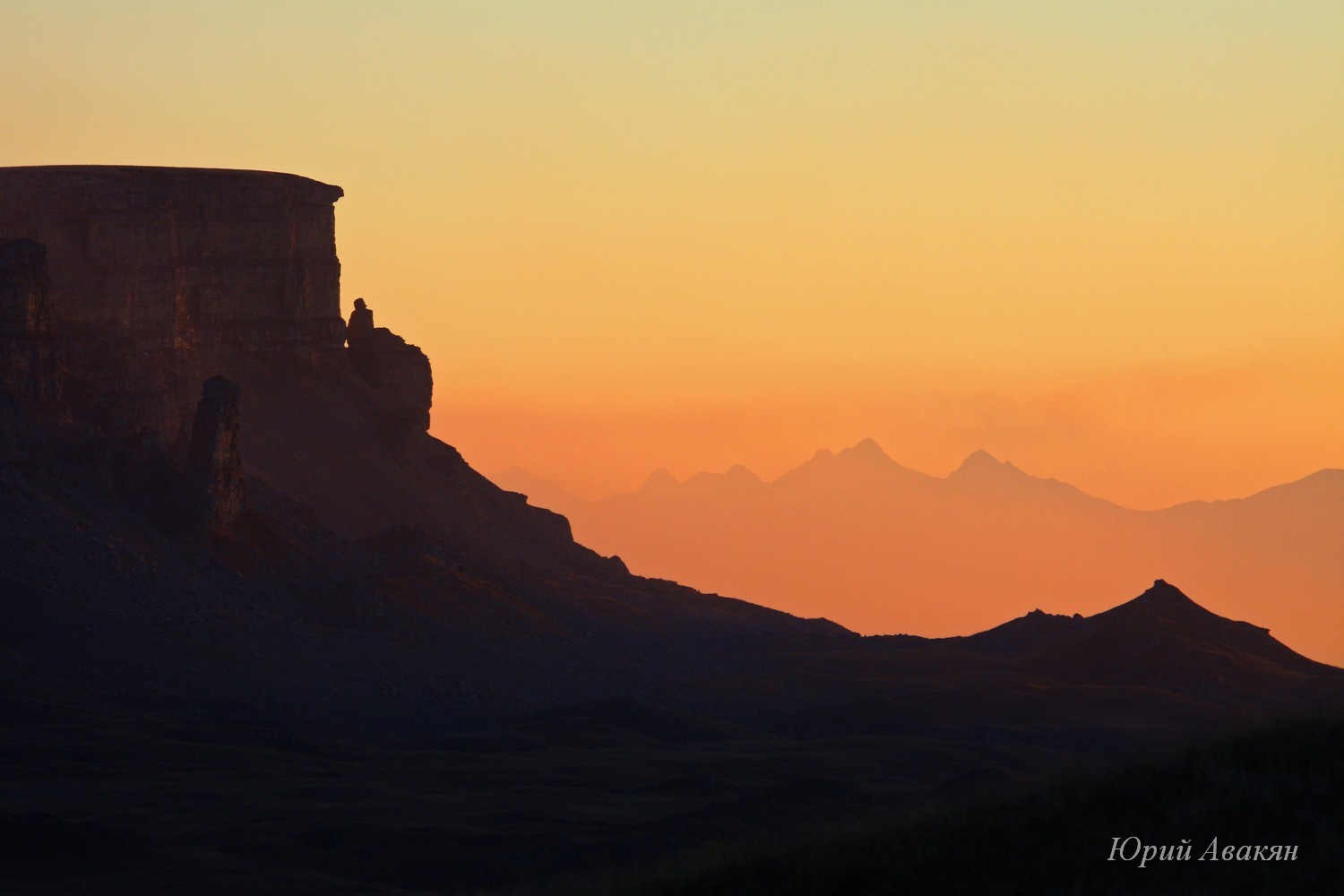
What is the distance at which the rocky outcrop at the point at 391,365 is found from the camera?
466ft

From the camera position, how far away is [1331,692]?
93188 mm

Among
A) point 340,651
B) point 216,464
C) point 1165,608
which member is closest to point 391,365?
point 216,464

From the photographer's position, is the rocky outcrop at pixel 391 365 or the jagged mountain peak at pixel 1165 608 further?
the rocky outcrop at pixel 391 365

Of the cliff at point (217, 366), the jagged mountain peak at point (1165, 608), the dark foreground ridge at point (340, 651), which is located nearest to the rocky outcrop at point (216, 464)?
the cliff at point (217, 366)

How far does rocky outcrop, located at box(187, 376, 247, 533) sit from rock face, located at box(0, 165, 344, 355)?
15927 mm

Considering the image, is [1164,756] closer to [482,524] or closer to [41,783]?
[41,783]

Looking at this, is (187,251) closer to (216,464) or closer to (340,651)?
(216,464)

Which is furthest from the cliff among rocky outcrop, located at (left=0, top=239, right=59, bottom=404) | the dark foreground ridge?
the dark foreground ridge

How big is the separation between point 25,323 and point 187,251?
2993 centimetres

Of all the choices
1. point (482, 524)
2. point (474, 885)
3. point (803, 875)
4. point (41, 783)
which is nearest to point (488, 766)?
point (41, 783)

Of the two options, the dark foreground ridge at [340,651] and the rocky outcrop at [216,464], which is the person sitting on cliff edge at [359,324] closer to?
the dark foreground ridge at [340,651]

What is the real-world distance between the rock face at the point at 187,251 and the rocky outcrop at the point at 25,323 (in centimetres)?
1309

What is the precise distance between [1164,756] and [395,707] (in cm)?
6402

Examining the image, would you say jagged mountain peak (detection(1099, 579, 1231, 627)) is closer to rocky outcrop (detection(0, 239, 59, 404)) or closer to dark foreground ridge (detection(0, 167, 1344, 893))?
dark foreground ridge (detection(0, 167, 1344, 893))
